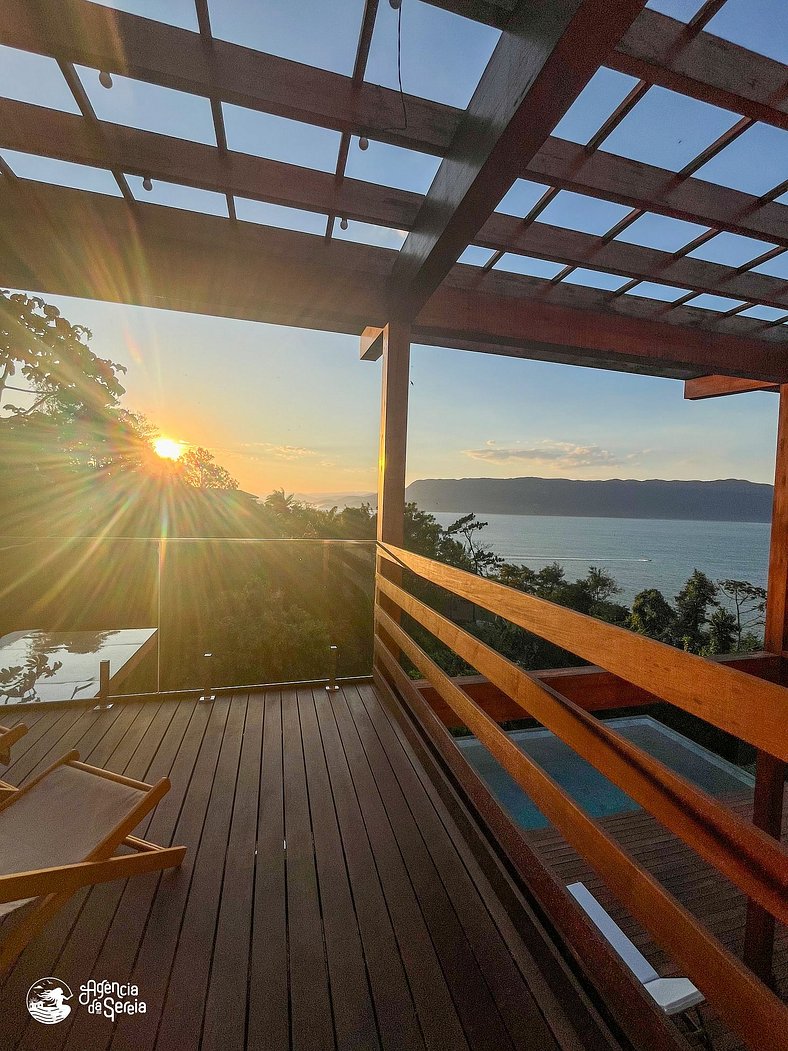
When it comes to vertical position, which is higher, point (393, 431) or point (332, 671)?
point (393, 431)

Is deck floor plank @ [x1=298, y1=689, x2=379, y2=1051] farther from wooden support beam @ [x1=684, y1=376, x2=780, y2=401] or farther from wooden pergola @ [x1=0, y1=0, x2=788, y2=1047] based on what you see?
wooden support beam @ [x1=684, y1=376, x2=780, y2=401]

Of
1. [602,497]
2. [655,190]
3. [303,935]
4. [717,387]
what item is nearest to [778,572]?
[717,387]

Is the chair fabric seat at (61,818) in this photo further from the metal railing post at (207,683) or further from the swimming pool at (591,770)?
the swimming pool at (591,770)

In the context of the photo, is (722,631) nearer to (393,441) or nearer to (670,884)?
(670,884)

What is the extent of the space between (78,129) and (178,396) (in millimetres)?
7851

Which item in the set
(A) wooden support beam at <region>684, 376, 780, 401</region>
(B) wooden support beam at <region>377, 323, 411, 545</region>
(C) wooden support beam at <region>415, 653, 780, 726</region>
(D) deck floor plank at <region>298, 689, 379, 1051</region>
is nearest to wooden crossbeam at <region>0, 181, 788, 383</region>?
(B) wooden support beam at <region>377, 323, 411, 545</region>

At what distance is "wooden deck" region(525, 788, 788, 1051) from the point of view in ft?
10.9

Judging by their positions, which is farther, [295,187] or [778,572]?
[778,572]

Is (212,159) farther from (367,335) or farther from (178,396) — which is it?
(178,396)

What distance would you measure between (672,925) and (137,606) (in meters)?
3.76

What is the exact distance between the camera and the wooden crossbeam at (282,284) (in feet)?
8.87

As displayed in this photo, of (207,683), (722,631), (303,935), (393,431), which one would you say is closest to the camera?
(303,935)

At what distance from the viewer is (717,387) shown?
4.86 meters

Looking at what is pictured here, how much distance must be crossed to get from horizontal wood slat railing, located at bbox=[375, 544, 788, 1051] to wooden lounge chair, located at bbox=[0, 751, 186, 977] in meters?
1.21
